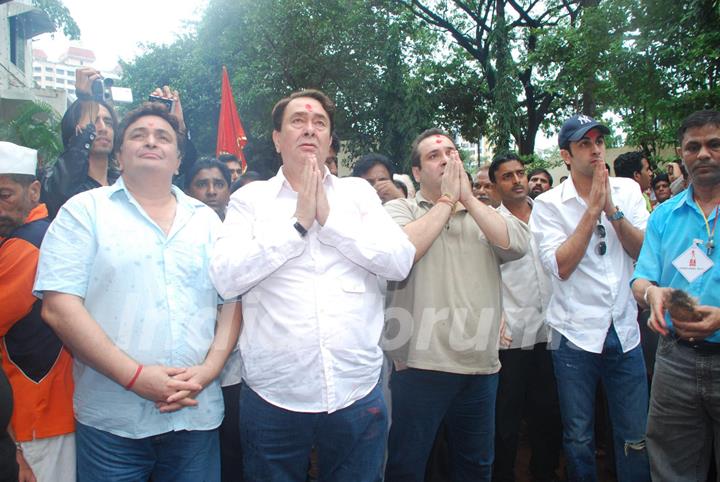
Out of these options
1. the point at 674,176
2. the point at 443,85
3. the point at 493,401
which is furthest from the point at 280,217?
the point at 443,85

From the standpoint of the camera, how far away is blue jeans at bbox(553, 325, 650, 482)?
3.03 meters

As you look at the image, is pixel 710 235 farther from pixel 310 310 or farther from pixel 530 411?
pixel 310 310

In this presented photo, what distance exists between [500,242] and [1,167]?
2.22 m

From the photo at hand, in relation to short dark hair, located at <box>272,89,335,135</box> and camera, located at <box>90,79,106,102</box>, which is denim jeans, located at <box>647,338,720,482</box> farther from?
camera, located at <box>90,79,106,102</box>

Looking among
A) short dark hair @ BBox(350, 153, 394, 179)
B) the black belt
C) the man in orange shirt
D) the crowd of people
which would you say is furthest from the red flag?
the black belt

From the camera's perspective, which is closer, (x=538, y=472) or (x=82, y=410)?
(x=82, y=410)

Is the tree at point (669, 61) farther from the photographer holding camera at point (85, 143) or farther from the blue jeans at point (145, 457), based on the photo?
the blue jeans at point (145, 457)

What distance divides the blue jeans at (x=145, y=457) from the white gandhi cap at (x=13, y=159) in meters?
1.07

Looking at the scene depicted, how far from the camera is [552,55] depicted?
35.2 ft

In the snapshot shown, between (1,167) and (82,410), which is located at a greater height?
(1,167)

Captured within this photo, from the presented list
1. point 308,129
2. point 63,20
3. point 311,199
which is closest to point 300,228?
point 311,199

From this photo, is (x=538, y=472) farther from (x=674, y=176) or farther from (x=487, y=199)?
(x=674, y=176)

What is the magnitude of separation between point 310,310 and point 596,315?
173 centimetres

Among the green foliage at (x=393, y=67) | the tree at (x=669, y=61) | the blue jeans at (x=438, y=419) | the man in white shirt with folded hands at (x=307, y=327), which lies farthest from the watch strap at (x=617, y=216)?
the green foliage at (x=393, y=67)
